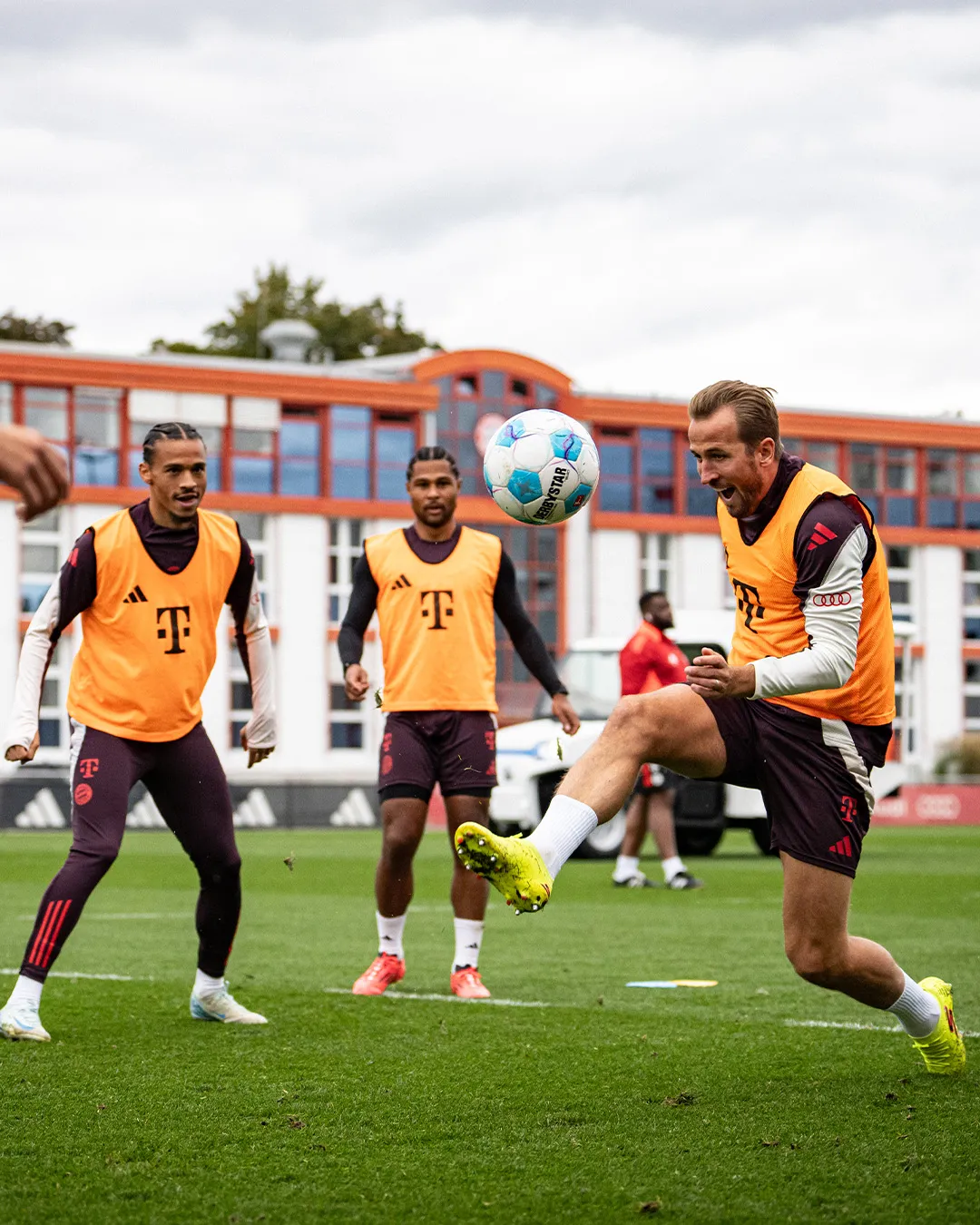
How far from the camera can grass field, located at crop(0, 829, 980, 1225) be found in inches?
152

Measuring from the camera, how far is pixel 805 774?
5051 mm

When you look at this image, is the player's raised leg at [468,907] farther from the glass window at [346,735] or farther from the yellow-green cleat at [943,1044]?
the glass window at [346,735]

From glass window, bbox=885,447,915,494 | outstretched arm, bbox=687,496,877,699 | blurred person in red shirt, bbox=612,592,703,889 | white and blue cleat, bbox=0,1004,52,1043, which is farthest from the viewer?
Result: glass window, bbox=885,447,915,494

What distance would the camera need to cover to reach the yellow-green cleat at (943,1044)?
17.7ft

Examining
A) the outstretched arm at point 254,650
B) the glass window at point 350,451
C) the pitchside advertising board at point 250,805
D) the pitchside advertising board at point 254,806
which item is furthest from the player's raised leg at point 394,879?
the glass window at point 350,451

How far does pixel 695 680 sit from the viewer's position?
15.4ft

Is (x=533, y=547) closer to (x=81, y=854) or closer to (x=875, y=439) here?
(x=875, y=439)

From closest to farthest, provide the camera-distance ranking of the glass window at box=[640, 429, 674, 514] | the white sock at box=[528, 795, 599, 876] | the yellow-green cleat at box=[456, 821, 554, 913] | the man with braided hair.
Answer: the yellow-green cleat at box=[456, 821, 554, 913] < the white sock at box=[528, 795, 599, 876] < the man with braided hair < the glass window at box=[640, 429, 674, 514]

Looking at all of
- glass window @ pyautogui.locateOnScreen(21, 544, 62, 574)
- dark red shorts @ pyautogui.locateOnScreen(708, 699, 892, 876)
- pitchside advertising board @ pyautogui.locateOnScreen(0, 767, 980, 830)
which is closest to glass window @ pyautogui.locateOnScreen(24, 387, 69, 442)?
glass window @ pyautogui.locateOnScreen(21, 544, 62, 574)

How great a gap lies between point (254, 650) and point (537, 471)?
149cm

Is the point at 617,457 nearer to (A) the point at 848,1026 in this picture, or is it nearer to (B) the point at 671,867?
(B) the point at 671,867

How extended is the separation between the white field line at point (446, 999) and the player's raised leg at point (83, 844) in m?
1.64

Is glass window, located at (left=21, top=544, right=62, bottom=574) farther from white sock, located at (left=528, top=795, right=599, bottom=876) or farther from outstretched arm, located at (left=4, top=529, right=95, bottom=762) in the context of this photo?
white sock, located at (left=528, top=795, right=599, bottom=876)

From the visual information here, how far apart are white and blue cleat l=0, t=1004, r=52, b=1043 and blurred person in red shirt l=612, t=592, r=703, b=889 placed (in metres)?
7.38
